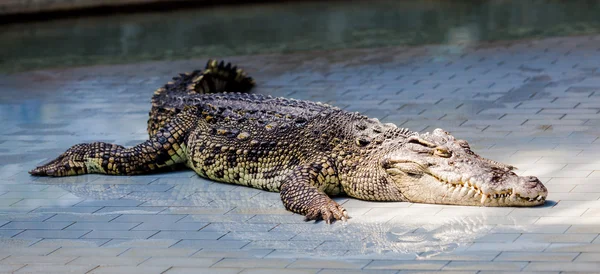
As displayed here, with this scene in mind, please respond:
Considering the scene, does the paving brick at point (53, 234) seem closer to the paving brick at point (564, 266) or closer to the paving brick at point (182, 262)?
the paving brick at point (182, 262)

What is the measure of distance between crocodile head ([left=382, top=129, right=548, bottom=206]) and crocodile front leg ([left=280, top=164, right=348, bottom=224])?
1.39ft

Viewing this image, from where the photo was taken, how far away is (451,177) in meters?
5.32

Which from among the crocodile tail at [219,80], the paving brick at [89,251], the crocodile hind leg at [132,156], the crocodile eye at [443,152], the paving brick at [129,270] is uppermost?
the crocodile tail at [219,80]

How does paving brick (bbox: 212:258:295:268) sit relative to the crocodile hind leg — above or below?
below

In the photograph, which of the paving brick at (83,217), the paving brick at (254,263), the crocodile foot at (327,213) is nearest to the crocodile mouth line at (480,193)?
the crocodile foot at (327,213)

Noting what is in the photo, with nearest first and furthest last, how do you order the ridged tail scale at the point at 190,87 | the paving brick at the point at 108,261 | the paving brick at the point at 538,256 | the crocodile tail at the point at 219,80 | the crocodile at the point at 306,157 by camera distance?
1. the paving brick at the point at 538,256
2. the paving brick at the point at 108,261
3. the crocodile at the point at 306,157
4. the ridged tail scale at the point at 190,87
5. the crocodile tail at the point at 219,80

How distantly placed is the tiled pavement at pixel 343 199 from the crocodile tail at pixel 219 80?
22 cm

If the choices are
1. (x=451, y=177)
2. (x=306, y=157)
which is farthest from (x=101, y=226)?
→ (x=451, y=177)

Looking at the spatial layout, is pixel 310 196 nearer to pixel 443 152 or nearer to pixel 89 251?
pixel 443 152

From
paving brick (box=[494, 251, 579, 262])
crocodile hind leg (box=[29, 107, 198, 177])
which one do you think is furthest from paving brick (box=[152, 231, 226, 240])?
paving brick (box=[494, 251, 579, 262])

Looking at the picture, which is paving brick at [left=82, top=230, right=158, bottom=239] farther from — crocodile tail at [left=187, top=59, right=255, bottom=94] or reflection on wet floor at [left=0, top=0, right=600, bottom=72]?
reflection on wet floor at [left=0, top=0, right=600, bottom=72]

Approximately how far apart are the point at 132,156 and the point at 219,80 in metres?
2.17

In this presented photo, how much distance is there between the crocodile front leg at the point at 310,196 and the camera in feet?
17.8

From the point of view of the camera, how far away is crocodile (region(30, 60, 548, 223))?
5340mm
